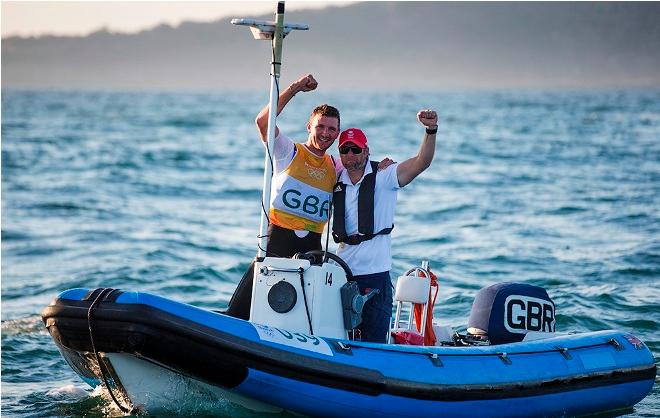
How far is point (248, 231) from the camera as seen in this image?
18.0 meters

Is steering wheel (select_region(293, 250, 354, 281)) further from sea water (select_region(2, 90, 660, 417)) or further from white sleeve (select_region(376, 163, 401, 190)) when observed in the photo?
sea water (select_region(2, 90, 660, 417))

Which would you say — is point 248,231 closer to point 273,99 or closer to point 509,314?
point 509,314

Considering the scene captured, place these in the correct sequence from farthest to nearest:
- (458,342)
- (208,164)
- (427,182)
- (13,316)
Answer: (208,164) → (427,182) → (13,316) → (458,342)

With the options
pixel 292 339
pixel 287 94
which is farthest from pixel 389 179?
pixel 292 339

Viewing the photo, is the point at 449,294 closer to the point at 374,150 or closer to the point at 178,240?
the point at 178,240

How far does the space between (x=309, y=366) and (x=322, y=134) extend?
60.3 inches

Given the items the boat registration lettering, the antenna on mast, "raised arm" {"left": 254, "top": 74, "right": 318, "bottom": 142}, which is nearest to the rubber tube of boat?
the antenna on mast

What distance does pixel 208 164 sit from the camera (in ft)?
100

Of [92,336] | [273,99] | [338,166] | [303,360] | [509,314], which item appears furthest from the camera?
A: [509,314]

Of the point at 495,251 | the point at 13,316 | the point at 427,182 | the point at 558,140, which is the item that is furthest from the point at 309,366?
the point at 558,140

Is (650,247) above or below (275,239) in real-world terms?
below

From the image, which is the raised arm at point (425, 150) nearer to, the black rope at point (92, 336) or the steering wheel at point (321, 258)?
the steering wheel at point (321, 258)

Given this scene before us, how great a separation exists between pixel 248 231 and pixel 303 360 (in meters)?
11.0

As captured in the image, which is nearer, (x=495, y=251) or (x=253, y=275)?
(x=253, y=275)
